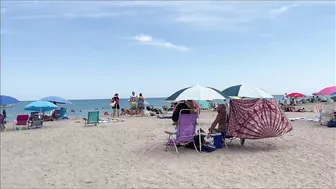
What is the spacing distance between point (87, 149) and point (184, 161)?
284 cm

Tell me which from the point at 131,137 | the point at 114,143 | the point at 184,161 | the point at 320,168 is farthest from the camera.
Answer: the point at 131,137

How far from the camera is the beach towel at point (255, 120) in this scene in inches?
306

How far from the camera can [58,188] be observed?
5.21 meters

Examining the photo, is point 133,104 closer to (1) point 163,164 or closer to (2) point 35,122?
(2) point 35,122

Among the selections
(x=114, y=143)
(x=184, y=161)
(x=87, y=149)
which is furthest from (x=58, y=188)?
(x=114, y=143)

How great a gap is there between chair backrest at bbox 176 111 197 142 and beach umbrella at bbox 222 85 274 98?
4.48 feet

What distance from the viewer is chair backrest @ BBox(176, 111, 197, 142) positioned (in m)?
7.34

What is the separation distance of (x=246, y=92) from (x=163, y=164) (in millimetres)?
2946

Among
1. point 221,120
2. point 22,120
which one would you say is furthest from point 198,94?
point 22,120

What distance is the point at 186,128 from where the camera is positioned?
748 cm

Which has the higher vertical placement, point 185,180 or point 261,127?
point 261,127

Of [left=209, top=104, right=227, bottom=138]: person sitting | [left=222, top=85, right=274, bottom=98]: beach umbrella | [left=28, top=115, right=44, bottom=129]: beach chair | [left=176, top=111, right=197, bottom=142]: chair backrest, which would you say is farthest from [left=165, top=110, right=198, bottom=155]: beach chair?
[left=28, top=115, right=44, bottom=129]: beach chair

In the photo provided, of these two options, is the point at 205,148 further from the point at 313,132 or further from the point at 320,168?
the point at 313,132

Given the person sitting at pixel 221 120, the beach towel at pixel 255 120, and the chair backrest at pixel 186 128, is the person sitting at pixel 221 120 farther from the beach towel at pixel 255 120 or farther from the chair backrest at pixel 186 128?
the chair backrest at pixel 186 128
